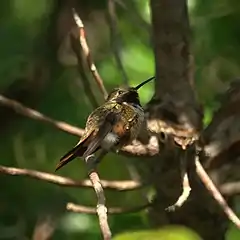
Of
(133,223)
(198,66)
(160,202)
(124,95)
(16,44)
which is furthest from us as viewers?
(16,44)

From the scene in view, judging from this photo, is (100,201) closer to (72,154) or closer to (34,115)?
(72,154)

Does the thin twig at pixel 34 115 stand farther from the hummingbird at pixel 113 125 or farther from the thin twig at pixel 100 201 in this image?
the thin twig at pixel 100 201

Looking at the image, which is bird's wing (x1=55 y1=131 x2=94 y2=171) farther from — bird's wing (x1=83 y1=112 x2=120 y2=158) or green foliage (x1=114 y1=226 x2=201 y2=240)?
green foliage (x1=114 y1=226 x2=201 y2=240)

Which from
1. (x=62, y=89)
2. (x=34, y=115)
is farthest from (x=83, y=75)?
(x=62, y=89)

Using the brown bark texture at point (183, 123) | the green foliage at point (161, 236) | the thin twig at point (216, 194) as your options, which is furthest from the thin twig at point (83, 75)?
the green foliage at point (161, 236)

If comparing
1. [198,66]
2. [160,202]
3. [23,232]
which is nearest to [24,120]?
[23,232]

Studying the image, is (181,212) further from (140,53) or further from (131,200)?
(140,53)
